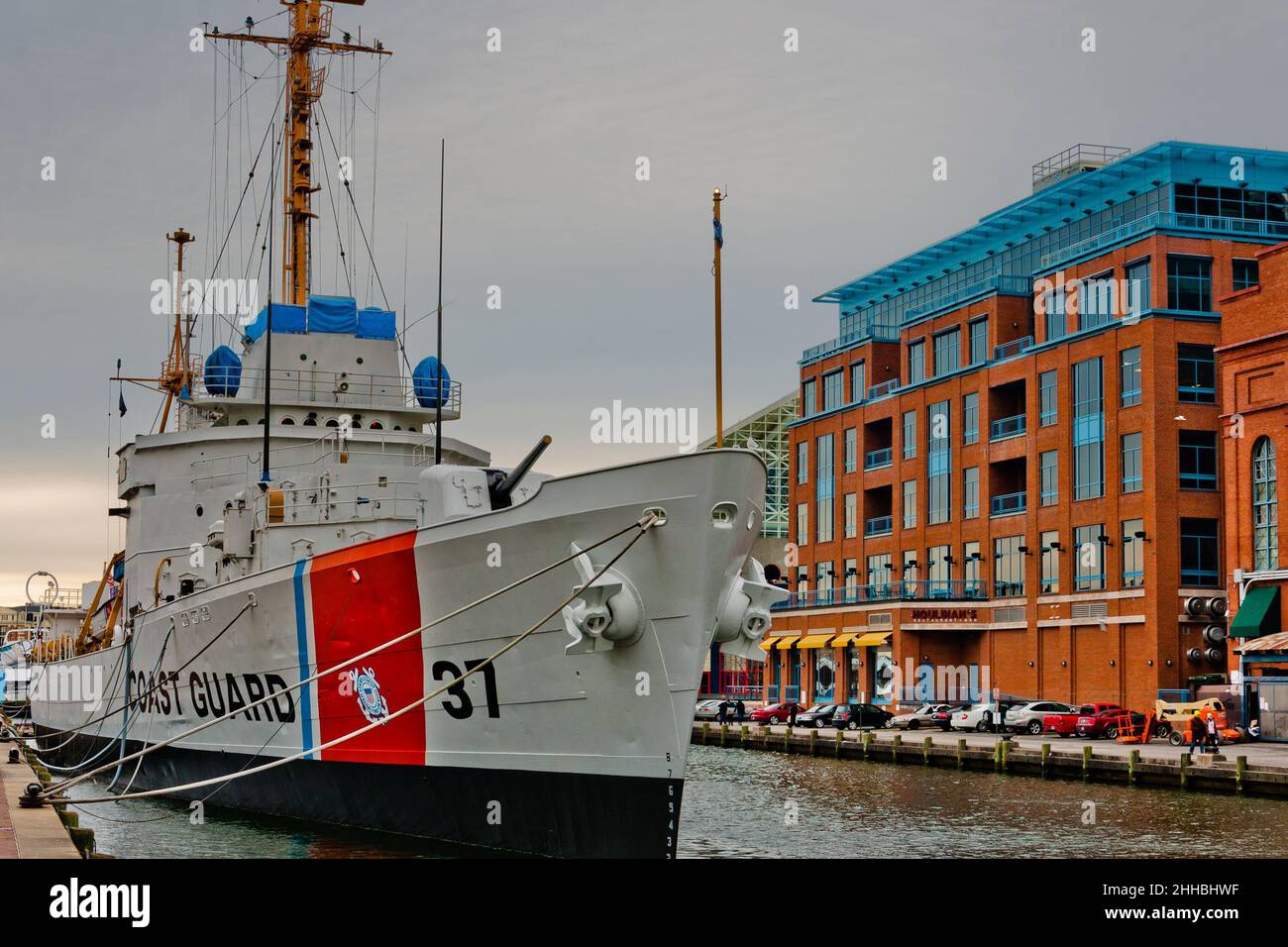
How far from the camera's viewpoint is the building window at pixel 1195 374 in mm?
63844

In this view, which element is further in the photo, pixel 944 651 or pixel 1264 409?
pixel 944 651

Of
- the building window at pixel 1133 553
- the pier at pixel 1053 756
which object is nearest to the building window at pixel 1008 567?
the building window at pixel 1133 553

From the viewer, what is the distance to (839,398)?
90875 mm

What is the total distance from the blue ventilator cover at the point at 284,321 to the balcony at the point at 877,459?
178ft

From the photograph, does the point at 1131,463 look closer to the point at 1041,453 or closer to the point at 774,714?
the point at 1041,453

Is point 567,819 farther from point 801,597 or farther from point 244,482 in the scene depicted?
point 801,597

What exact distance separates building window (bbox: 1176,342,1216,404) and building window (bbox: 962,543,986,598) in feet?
49.7

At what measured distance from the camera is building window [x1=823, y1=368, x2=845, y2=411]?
9062cm

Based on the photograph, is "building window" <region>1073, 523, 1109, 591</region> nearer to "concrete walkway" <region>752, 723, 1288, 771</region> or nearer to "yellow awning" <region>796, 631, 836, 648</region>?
"concrete walkway" <region>752, 723, 1288, 771</region>

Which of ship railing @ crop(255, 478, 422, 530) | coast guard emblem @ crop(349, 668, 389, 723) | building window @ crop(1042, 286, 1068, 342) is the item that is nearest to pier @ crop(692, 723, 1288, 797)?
building window @ crop(1042, 286, 1068, 342)

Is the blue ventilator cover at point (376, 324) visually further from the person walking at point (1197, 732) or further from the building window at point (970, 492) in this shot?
the building window at point (970, 492)

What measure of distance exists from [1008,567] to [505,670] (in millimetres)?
55630

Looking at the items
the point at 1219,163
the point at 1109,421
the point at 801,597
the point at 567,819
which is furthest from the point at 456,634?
the point at 801,597
